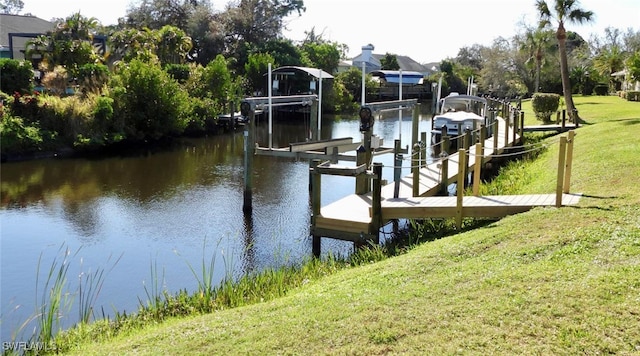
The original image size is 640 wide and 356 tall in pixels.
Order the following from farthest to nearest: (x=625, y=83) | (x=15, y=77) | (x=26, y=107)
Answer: (x=625, y=83)
(x=15, y=77)
(x=26, y=107)

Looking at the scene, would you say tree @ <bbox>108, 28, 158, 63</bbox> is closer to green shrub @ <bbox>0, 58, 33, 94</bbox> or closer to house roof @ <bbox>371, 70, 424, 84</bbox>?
green shrub @ <bbox>0, 58, 33, 94</bbox>

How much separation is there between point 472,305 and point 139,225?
38.2 feet

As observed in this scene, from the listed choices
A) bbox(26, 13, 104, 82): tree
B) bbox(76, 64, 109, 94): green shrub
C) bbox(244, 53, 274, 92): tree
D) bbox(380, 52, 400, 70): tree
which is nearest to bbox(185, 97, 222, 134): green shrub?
bbox(76, 64, 109, 94): green shrub

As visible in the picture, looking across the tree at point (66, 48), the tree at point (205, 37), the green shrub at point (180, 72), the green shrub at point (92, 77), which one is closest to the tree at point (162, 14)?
the tree at point (205, 37)

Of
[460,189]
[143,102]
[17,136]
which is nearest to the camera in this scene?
[460,189]

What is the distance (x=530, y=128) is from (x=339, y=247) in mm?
15109

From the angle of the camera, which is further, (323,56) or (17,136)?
(323,56)

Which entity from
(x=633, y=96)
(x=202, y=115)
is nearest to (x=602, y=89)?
(x=633, y=96)

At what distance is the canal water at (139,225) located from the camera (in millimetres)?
11570

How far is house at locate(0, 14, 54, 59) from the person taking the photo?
4341 centimetres

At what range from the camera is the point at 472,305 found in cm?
634

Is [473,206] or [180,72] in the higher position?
[180,72]

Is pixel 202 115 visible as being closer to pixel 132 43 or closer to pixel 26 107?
pixel 132 43

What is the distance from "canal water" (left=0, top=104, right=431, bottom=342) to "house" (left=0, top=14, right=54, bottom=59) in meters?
21.2
